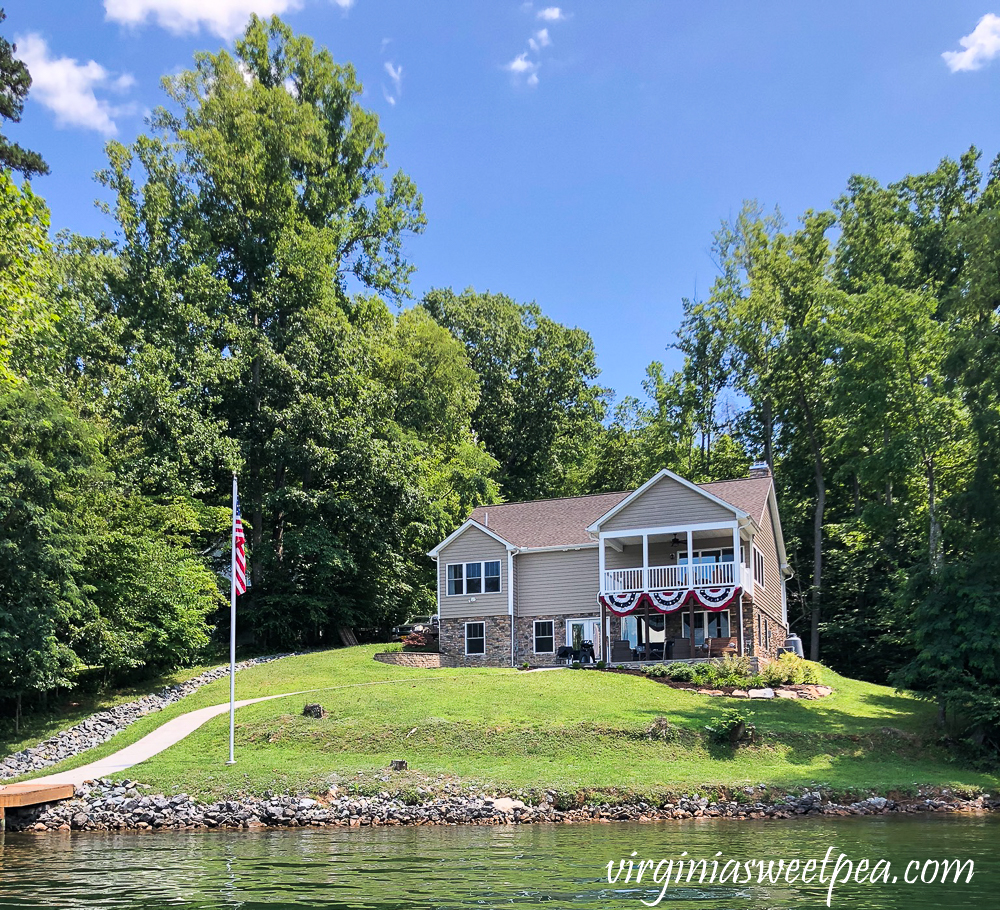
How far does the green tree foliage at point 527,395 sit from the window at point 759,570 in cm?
2444

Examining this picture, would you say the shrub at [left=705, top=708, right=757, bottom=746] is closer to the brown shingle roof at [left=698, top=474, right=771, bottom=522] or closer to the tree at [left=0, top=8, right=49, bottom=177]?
the brown shingle roof at [left=698, top=474, right=771, bottom=522]

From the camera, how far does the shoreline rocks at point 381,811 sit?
59.6 feet

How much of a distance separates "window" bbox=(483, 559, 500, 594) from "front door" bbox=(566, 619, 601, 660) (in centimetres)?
328

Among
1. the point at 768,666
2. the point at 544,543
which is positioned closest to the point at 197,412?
the point at 544,543

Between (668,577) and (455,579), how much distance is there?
9.17m

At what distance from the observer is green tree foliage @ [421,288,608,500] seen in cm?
6088

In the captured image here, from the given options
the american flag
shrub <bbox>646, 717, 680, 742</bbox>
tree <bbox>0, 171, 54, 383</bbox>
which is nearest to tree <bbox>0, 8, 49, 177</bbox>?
tree <bbox>0, 171, 54, 383</bbox>

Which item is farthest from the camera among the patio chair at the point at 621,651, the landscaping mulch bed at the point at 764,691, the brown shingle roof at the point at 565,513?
the brown shingle roof at the point at 565,513

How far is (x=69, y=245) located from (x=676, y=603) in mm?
32205

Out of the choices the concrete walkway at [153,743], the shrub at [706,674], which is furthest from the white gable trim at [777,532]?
the concrete walkway at [153,743]

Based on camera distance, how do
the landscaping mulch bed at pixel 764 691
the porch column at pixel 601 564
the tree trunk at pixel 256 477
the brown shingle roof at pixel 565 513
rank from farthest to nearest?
1. the tree trunk at pixel 256 477
2. the brown shingle roof at pixel 565 513
3. the porch column at pixel 601 564
4. the landscaping mulch bed at pixel 764 691

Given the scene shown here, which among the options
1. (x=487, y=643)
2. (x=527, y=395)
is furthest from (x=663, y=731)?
(x=527, y=395)

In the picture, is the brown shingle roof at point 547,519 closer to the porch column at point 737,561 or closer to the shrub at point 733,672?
the porch column at point 737,561

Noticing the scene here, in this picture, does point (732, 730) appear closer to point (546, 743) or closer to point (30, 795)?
point (546, 743)
